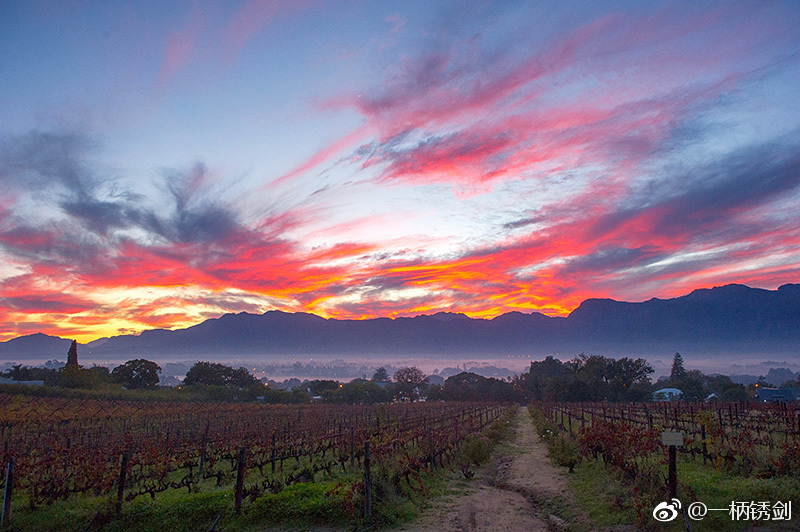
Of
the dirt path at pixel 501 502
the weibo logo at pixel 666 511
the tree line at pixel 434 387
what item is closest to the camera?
the weibo logo at pixel 666 511

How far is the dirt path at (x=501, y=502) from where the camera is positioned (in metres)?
10.3

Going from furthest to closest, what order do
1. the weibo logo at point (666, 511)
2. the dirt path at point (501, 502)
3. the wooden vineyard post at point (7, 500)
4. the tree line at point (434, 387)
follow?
the tree line at point (434, 387)
the wooden vineyard post at point (7, 500)
the dirt path at point (501, 502)
the weibo logo at point (666, 511)

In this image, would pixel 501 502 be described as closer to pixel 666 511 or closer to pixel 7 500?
pixel 666 511

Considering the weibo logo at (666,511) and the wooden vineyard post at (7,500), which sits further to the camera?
the wooden vineyard post at (7,500)

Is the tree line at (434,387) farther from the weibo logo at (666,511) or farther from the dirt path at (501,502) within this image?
the weibo logo at (666,511)

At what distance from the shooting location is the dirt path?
10.3 metres

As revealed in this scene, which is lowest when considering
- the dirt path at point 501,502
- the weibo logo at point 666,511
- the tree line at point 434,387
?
the tree line at point 434,387

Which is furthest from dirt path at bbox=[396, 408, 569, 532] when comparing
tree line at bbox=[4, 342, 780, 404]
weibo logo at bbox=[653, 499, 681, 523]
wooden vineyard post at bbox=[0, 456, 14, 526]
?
tree line at bbox=[4, 342, 780, 404]

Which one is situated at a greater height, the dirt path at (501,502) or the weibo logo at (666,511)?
the weibo logo at (666,511)

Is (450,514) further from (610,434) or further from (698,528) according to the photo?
(610,434)

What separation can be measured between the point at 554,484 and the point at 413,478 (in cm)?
452

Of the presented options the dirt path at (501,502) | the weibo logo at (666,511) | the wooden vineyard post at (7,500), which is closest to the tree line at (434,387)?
the dirt path at (501,502)

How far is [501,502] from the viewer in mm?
12148

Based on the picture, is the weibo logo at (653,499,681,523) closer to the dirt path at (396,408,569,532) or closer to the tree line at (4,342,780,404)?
the dirt path at (396,408,569,532)
